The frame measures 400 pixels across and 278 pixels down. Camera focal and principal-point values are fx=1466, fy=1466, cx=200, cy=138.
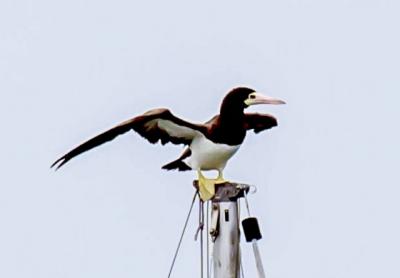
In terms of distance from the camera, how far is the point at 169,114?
12.1 ft

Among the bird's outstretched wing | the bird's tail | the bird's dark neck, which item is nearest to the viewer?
the bird's outstretched wing

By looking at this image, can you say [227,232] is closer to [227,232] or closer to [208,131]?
[227,232]

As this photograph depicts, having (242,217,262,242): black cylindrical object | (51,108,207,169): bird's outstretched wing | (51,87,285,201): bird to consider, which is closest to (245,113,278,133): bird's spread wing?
(51,87,285,201): bird

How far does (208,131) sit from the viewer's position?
3.76 metres

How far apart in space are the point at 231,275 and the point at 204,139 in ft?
1.16

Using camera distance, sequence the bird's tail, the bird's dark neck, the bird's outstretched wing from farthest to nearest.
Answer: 1. the bird's tail
2. the bird's dark neck
3. the bird's outstretched wing

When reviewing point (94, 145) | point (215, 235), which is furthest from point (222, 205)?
point (94, 145)

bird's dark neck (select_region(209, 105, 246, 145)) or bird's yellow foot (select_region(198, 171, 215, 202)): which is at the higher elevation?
bird's dark neck (select_region(209, 105, 246, 145))

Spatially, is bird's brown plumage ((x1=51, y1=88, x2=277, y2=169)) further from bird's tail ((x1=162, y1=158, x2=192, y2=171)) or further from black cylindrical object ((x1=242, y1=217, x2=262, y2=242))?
black cylindrical object ((x1=242, y1=217, x2=262, y2=242))

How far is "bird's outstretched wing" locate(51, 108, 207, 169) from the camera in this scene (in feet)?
11.9

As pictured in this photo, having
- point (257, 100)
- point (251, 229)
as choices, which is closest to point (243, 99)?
point (257, 100)

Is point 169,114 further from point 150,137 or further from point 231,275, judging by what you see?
point 231,275

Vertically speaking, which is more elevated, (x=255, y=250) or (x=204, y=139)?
(x=204, y=139)

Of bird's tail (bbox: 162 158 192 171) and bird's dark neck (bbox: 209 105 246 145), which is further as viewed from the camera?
bird's tail (bbox: 162 158 192 171)
